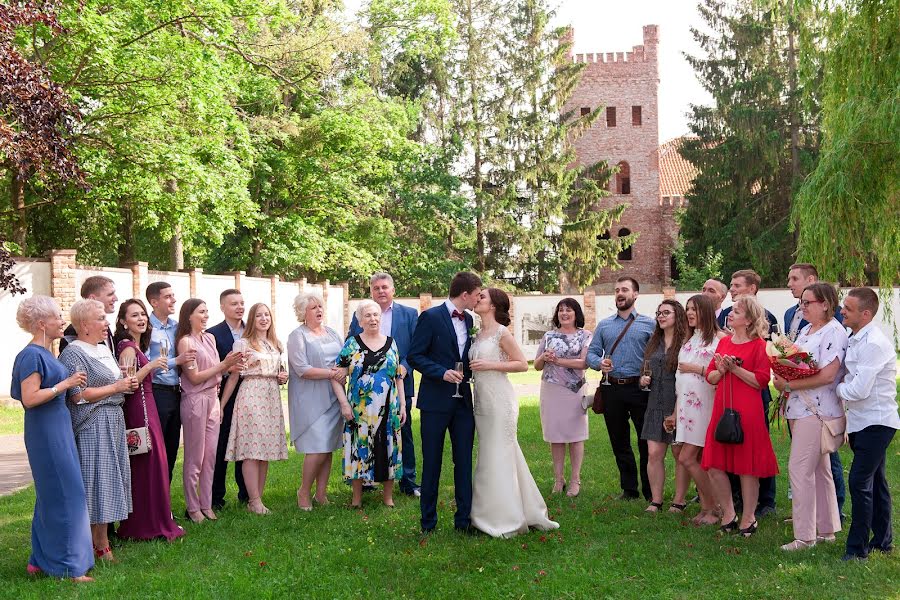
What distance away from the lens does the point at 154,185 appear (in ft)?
75.8

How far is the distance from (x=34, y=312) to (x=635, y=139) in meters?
52.7

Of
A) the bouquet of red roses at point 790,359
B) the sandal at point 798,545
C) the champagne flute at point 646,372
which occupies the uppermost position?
the bouquet of red roses at point 790,359

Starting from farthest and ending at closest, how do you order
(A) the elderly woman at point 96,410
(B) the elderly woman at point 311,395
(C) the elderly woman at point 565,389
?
(C) the elderly woman at point 565,389
(B) the elderly woman at point 311,395
(A) the elderly woman at point 96,410

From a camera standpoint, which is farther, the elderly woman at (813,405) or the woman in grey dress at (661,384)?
the woman in grey dress at (661,384)

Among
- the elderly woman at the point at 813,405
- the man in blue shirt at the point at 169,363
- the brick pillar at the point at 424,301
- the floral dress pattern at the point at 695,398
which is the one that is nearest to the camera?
the elderly woman at the point at 813,405

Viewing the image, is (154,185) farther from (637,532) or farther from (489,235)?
(489,235)

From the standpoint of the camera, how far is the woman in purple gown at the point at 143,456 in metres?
7.46

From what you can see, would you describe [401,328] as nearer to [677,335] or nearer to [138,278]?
[677,335]

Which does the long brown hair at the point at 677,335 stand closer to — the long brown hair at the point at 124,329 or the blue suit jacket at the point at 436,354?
the blue suit jacket at the point at 436,354

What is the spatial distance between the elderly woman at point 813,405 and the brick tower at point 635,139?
49029 millimetres

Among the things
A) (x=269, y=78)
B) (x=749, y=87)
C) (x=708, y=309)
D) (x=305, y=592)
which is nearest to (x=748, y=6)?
(x=749, y=87)

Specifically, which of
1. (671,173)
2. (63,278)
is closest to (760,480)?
(63,278)

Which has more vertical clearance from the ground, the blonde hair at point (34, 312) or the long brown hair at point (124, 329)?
the blonde hair at point (34, 312)

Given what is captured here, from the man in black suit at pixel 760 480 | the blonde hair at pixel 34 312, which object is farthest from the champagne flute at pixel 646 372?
the blonde hair at pixel 34 312
